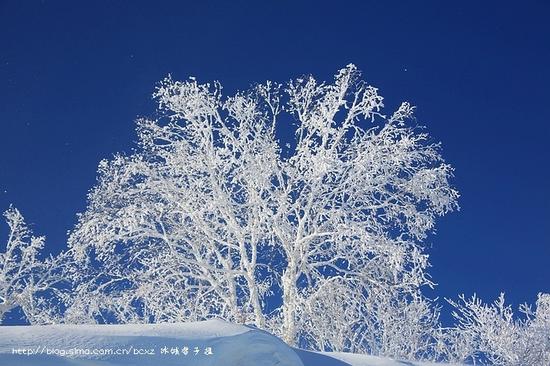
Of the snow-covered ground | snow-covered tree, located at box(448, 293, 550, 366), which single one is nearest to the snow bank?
the snow-covered ground

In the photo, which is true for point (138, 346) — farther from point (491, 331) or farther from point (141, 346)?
point (491, 331)

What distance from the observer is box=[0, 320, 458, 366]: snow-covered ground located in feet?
14.4

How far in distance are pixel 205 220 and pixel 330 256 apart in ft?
10.9

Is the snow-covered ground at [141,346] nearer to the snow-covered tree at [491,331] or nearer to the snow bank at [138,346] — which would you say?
the snow bank at [138,346]

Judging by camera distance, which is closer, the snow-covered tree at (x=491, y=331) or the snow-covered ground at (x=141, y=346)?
the snow-covered ground at (x=141, y=346)

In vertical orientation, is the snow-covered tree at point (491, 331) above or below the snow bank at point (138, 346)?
above

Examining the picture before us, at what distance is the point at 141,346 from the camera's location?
4.64 meters

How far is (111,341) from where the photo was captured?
462 centimetres

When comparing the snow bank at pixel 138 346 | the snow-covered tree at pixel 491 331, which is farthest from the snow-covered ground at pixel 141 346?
the snow-covered tree at pixel 491 331

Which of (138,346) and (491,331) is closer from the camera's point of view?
(138,346)

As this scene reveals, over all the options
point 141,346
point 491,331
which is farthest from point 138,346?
point 491,331

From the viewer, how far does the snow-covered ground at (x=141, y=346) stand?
14.4 ft

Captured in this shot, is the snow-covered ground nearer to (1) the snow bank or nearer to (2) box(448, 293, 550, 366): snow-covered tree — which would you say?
(1) the snow bank

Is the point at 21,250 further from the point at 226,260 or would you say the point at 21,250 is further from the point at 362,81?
the point at 362,81
